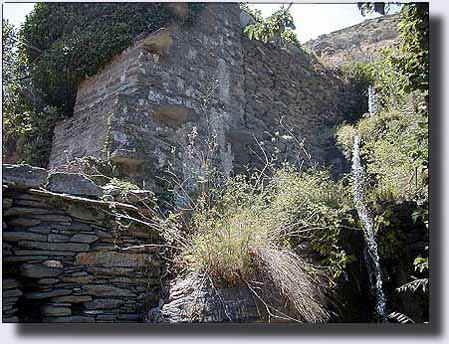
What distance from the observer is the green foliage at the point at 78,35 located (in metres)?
3.95

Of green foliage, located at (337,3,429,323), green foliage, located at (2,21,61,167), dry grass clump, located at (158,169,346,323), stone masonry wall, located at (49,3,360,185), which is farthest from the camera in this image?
green foliage, located at (2,21,61,167)

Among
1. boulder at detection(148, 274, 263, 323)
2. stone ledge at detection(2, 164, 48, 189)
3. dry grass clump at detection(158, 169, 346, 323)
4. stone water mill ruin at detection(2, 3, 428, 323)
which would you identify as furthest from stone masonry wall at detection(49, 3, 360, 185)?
boulder at detection(148, 274, 263, 323)

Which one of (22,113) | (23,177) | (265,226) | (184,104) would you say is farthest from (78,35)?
(265,226)

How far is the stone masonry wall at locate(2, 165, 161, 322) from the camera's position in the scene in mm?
2381

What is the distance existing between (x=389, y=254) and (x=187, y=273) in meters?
1.19

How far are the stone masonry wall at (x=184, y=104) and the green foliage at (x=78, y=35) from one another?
0.42 ft

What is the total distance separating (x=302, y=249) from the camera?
286cm

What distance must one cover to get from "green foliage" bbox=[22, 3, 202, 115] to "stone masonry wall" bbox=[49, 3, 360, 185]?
0.42ft

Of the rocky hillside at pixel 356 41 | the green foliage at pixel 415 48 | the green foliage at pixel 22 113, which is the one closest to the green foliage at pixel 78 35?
the green foliage at pixel 22 113

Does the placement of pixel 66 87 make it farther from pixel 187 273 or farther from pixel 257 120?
pixel 187 273

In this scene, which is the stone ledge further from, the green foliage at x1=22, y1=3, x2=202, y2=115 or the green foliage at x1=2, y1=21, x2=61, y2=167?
the green foliage at x1=22, y1=3, x2=202, y2=115

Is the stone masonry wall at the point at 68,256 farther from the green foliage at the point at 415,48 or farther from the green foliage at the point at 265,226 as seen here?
the green foliage at the point at 415,48

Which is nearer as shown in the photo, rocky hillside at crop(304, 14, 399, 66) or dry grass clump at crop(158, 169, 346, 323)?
dry grass clump at crop(158, 169, 346, 323)

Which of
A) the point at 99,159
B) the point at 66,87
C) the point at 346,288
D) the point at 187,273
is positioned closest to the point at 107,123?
the point at 99,159
